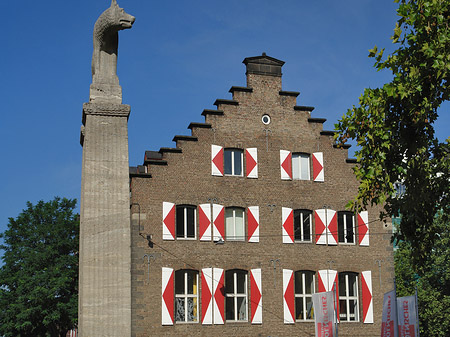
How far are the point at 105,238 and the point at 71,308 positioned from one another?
2551 centimetres

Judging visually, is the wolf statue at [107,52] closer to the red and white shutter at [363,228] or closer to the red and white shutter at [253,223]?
the red and white shutter at [253,223]

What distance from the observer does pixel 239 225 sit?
27469 mm

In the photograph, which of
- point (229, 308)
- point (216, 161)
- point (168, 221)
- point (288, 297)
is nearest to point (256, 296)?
point (229, 308)

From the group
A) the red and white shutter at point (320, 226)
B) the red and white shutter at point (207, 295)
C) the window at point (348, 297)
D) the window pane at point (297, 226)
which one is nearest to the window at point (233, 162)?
the window pane at point (297, 226)

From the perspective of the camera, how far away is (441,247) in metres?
40.2

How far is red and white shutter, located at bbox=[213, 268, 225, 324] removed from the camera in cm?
2611

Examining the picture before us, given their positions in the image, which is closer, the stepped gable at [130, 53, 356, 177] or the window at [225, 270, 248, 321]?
the window at [225, 270, 248, 321]

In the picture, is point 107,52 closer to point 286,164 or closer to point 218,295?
point 218,295

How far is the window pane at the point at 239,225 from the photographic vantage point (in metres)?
27.3

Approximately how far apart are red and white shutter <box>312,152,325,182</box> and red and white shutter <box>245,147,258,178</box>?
8.38 ft

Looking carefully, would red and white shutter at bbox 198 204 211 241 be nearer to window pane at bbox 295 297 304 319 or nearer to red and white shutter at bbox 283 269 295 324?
red and white shutter at bbox 283 269 295 324

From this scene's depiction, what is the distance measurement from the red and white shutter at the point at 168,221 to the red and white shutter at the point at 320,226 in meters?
6.01

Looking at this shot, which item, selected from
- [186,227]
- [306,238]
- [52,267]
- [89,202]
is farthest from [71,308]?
[89,202]

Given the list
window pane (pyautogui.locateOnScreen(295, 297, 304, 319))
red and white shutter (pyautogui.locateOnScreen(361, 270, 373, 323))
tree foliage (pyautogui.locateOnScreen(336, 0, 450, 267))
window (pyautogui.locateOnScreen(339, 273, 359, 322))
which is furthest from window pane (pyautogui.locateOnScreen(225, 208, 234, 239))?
tree foliage (pyautogui.locateOnScreen(336, 0, 450, 267))
